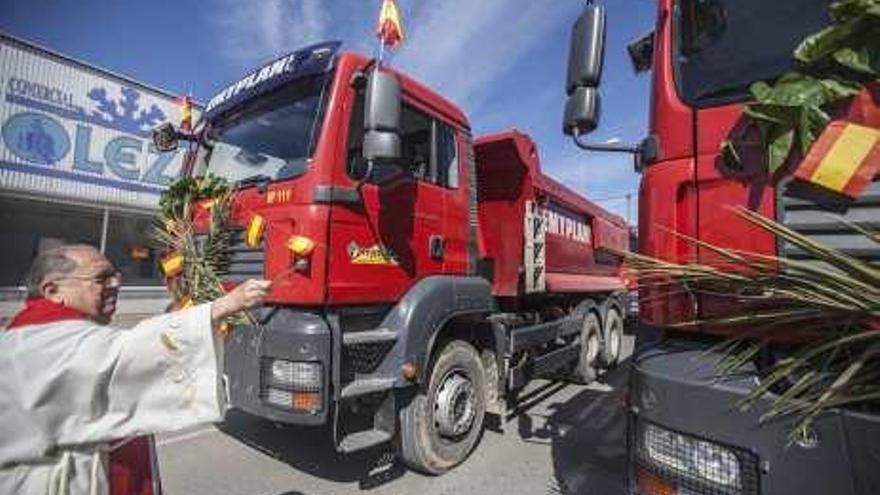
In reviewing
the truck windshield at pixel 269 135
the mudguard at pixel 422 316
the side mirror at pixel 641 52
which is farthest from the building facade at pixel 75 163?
the side mirror at pixel 641 52

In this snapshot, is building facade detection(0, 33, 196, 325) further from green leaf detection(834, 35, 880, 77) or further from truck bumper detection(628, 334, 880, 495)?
green leaf detection(834, 35, 880, 77)

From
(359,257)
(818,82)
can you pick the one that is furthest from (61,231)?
(818,82)

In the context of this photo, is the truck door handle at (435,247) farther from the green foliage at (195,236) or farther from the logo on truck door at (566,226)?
the logo on truck door at (566,226)

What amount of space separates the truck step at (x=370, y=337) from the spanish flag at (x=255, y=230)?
0.77 metres

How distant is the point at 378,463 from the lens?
4395mm

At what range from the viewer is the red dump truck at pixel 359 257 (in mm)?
3484

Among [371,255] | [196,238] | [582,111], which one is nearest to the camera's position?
[582,111]

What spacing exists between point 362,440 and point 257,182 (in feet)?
5.89

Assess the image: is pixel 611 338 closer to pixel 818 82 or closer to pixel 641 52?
pixel 641 52

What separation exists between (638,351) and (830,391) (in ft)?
2.76

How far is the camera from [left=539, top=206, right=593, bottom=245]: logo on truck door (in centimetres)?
618

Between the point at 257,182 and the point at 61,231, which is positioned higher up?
the point at 61,231

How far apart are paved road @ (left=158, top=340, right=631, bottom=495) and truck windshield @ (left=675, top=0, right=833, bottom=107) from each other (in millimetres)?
2709

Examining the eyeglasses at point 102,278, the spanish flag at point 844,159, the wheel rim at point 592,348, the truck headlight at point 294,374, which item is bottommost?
the wheel rim at point 592,348
